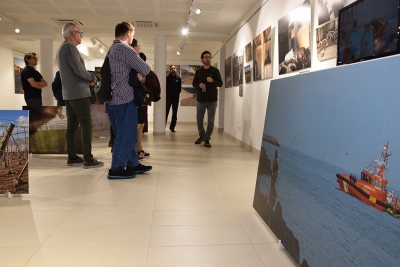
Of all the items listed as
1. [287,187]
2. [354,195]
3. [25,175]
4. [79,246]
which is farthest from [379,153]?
[25,175]

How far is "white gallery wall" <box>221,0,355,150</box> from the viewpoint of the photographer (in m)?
4.20

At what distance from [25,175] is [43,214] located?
0.49 meters

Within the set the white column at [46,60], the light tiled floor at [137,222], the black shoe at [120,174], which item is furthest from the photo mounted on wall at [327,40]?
the white column at [46,60]

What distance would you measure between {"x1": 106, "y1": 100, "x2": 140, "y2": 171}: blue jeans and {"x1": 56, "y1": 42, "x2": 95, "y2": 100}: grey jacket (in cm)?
59

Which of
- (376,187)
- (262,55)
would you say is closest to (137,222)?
(376,187)

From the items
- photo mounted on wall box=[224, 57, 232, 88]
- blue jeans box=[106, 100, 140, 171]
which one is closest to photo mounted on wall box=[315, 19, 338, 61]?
blue jeans box=[106, 100, 140, 171]

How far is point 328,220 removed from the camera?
1311mm

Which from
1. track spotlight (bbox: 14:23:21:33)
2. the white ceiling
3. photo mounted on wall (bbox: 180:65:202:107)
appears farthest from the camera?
photo mounted on wall (bbox: 180:65:202:107)

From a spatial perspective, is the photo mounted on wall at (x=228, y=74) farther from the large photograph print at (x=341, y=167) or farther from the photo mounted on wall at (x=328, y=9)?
the large photograph print at (x=341, y=167)

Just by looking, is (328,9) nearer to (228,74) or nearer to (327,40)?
(327,40)

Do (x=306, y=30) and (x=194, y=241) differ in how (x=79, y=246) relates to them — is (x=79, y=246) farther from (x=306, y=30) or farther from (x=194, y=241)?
(x=306, y=30)

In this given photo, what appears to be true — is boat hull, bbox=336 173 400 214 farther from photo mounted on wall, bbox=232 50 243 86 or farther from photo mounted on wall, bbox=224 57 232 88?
photo mounted on wall, bbox=224 57 232 88

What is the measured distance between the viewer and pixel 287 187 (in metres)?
1.77

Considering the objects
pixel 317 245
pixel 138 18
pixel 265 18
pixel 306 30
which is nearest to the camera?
pixel 317 245
